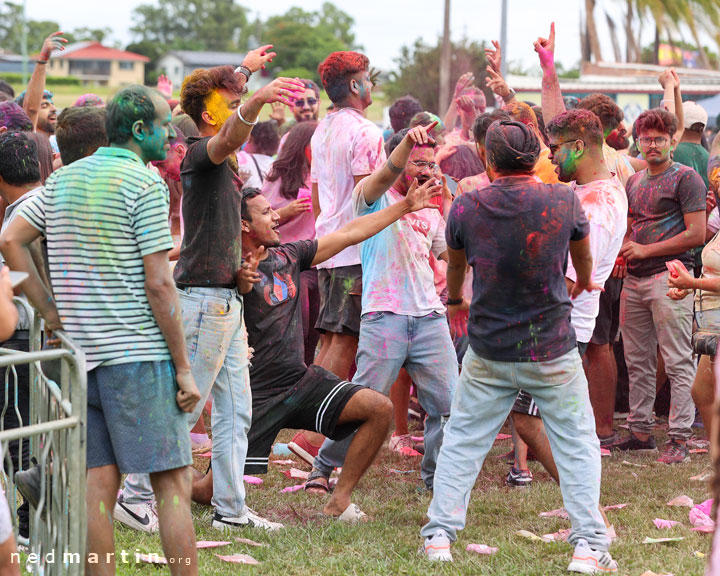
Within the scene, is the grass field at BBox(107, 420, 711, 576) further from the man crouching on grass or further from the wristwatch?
the wristwatch

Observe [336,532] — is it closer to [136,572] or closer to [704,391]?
[136,572]

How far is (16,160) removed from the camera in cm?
486

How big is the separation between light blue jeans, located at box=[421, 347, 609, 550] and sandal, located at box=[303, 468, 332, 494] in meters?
1.21

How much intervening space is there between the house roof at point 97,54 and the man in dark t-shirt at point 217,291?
378ft

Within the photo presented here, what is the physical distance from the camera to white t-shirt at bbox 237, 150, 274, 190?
8.59m

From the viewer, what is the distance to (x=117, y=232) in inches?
143

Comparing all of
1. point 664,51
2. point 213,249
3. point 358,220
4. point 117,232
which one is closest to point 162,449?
point 117,232

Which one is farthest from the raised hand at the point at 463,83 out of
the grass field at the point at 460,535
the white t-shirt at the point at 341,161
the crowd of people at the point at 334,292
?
the grass field at the point at 460,535

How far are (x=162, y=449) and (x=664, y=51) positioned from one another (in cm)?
4552

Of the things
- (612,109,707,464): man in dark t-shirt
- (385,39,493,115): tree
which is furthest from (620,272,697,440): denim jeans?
(385,39,493,115): tree

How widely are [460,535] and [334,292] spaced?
6.44 feet

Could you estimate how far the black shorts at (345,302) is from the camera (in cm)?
627

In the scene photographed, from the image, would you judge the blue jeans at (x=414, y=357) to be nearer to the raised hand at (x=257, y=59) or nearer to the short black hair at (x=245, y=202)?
the short black hair at (x=245, y=202)

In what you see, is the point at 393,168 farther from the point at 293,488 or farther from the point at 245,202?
the point at 293,488
